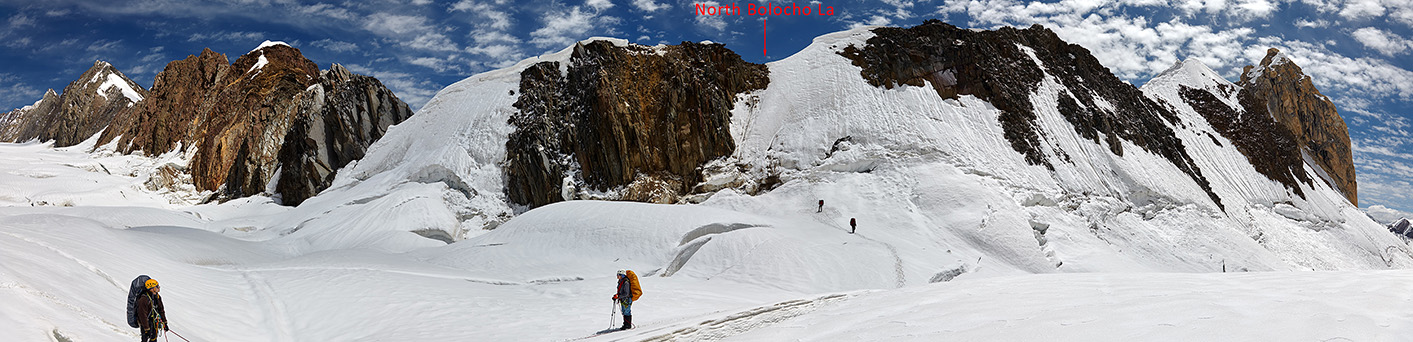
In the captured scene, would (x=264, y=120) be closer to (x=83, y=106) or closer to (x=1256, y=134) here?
(x=83, y=106)

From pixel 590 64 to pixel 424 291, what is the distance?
21108 millimetres

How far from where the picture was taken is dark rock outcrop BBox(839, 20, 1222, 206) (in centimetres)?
3303

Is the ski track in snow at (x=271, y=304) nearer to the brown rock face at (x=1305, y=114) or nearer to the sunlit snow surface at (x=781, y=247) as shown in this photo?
the sunlit snow surface at (x=781, y=247)

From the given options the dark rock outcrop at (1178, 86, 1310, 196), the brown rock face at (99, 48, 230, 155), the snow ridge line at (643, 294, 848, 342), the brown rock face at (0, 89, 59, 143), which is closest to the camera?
the snow ridge line at (643, 294, 848, 342)

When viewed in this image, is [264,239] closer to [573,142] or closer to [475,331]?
[573,142]

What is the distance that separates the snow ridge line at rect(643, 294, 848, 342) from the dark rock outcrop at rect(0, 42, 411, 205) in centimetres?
3640

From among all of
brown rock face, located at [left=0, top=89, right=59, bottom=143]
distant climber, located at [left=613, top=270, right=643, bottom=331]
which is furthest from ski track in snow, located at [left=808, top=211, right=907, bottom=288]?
brown rock face, located at [left=0, top=89, right=59, bottom=143]

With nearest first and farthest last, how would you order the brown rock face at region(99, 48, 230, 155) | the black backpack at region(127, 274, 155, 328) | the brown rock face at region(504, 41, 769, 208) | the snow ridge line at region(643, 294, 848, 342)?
the black backpack at region(127, 274, 155, 328)
the snow ridge line at region(643, 294, 848, 342)
the brown rock face at region(504, 41, 769, 208)
the brown rock face at region(99, 48, 230, 155)

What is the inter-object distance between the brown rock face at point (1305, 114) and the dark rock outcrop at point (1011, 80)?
23.2 meters

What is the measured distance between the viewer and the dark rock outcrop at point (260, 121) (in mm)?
39469

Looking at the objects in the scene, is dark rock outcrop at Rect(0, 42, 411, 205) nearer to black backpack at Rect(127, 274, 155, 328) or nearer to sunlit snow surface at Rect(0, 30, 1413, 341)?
sunlit snow surface at Rect(0, 30, 1413, 341)

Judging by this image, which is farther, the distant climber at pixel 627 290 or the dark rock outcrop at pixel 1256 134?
the dark rock outcrop at pixel 1256 134

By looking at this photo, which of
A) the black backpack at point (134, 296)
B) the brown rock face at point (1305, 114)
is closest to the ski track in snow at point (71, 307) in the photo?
the black backpack at point (134, 296)

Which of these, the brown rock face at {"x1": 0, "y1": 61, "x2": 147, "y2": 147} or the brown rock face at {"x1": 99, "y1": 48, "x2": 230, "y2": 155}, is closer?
the brown rock face at {"x1": 99, "y1": 48, "x2": 230, "y2": 155}
